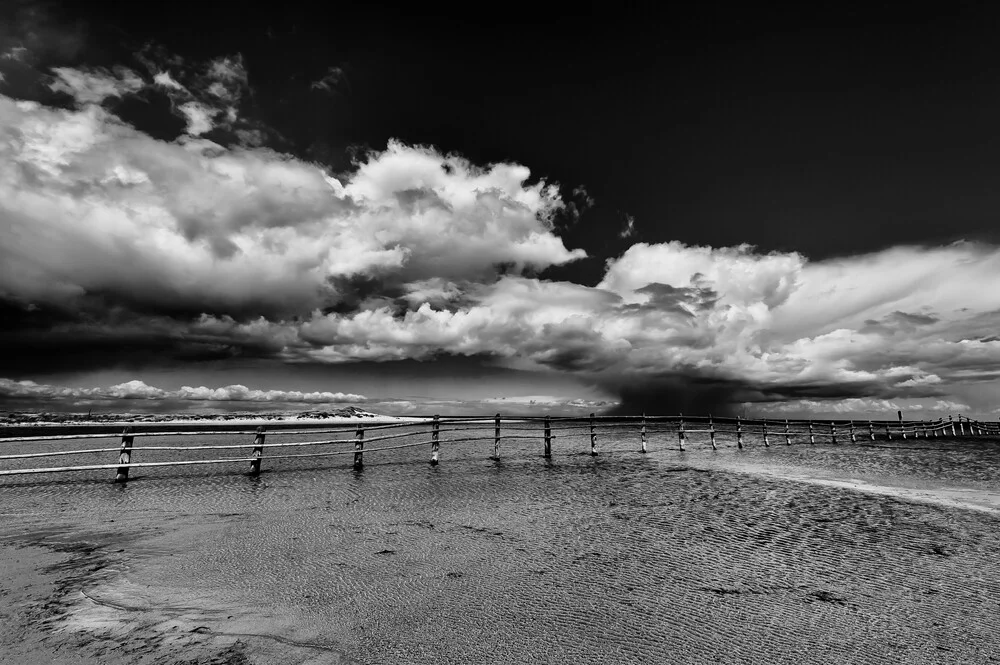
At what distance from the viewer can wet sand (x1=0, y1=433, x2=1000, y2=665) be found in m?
3.61

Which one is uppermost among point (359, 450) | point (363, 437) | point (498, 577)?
point (363, 437)

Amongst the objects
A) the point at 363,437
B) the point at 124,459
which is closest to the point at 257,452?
the point at 124,459

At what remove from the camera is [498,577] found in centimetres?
518

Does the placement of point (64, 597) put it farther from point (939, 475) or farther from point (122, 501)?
point (939, 475)

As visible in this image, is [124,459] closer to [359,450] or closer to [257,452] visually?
[257,452]

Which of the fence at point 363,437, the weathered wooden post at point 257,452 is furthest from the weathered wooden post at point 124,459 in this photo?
the weathered wooden post at point 257,452

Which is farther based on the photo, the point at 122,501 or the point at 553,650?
the point at 122,501

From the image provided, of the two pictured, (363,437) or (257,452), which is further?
(363,437)

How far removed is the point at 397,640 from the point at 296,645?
30.2 inches

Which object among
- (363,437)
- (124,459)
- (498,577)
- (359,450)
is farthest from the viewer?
(363,437)

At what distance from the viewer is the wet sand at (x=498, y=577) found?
361 cm

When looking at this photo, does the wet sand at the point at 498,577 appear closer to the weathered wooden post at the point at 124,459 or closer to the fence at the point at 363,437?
the fence at the point at 363,437

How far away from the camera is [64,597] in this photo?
14.7 feet

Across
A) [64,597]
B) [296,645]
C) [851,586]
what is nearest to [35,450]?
[64,597]
